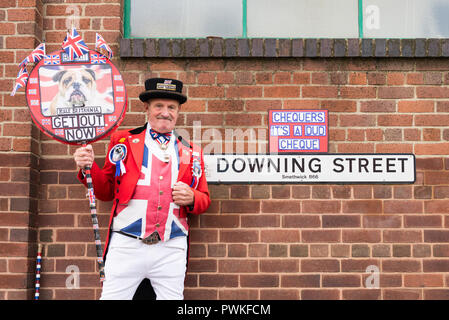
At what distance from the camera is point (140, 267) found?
3.50m

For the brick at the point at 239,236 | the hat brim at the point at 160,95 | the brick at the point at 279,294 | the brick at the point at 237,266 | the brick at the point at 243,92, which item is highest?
the brick at the point at 243,92

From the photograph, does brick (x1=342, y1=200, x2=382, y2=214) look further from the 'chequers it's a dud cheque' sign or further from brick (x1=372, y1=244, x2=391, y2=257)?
brick (x1=372, y1=244, x2=391, y2=257)

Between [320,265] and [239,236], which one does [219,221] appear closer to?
[239,236]

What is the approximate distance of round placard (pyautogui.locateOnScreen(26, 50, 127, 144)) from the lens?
344 centimetres

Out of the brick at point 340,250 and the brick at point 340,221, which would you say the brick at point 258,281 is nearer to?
the brick at point 340,250

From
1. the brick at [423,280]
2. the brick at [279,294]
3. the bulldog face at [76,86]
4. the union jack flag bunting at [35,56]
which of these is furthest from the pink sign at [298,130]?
the union jack flag bunting at [35,56]

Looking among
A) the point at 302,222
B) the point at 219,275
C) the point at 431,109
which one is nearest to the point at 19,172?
the point at 219,275

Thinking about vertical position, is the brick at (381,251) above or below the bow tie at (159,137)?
below

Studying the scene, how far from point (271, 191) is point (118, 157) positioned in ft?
4.26

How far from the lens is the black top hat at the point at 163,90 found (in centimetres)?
360

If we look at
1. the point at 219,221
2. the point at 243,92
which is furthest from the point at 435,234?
the point at 243,92

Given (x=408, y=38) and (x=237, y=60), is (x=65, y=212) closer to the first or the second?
(x=237, y=60)

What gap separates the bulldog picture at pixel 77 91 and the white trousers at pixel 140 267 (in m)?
0.96

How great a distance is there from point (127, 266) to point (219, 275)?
2.88ft
